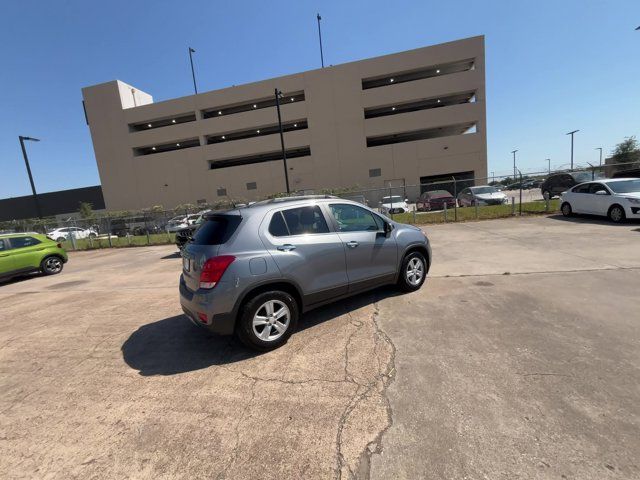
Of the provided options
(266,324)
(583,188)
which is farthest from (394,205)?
(266,324)

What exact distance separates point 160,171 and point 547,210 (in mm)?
44242

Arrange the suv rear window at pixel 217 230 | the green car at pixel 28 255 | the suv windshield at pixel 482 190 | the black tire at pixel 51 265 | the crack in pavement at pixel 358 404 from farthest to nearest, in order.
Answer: the suv windshield at pixel 482 190, the black tire at pixel 51 265, the green car at pixel 28 255, the suv rear window at pixel 217 230, the crack in pavement at pixel 358 404

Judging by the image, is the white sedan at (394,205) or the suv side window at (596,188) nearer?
the suv side window at (596,188)

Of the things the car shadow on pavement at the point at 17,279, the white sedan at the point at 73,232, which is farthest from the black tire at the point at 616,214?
the white sedan at the point at 73,232

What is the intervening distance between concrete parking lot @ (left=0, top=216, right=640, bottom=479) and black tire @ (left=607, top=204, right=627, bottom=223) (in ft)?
24.9

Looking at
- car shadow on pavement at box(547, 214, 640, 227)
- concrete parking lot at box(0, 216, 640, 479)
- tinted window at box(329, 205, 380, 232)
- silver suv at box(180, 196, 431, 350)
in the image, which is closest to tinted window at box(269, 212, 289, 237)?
silver suv at box(180, 196, 431, 350)

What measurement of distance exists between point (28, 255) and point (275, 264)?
10.7 metres

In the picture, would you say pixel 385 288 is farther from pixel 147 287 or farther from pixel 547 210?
pixel 547 210

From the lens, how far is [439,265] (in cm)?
729

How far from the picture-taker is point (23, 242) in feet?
33.2

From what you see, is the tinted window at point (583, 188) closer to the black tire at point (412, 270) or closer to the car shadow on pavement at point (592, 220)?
the car shadow on pavement at point (592, 220)

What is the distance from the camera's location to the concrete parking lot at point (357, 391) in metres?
2.17

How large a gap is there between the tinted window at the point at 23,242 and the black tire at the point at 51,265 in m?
0.60

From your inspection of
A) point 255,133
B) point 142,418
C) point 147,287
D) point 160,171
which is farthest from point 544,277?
point 160,171
